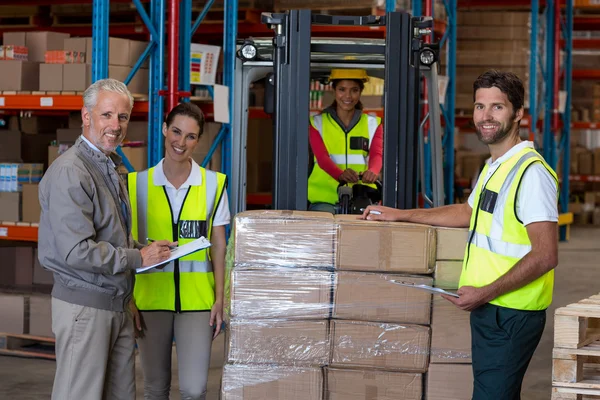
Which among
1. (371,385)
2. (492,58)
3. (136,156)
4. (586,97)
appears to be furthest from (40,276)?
(586,97)

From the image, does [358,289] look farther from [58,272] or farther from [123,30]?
[123,30]

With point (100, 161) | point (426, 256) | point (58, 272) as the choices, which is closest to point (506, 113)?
point (426, 256)

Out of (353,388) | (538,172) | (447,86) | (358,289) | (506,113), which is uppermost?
(447,86)

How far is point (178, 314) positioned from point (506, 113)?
5.60 ft

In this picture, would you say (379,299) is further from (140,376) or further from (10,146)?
(10,146)

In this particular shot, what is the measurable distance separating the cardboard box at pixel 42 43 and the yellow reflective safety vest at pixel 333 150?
2.67 meters

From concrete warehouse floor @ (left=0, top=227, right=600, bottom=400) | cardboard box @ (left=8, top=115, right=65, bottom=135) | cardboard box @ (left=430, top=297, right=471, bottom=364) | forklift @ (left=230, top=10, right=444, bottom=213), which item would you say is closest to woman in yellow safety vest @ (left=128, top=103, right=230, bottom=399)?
forklift @ (left=230, top=10, right=444, bottom=213)

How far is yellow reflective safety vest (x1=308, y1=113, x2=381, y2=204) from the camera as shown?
5.63m

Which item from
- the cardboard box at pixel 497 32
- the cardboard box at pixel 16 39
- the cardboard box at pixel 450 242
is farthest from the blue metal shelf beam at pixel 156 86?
the cardboard box at pixel 497 32

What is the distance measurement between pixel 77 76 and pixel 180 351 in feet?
11.2

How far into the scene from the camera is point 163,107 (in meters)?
7.30

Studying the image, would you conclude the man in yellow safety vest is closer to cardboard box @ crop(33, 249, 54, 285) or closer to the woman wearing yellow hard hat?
the woman wearing yellow hard hat

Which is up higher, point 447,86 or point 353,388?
point 447,86

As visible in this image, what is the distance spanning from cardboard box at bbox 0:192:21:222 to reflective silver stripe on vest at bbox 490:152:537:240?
474 centimetres
